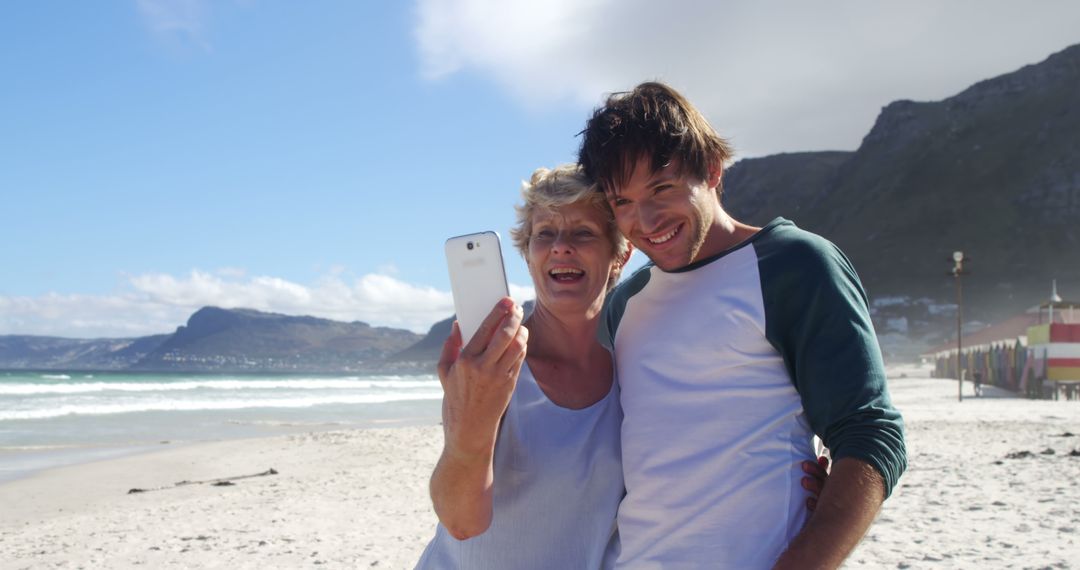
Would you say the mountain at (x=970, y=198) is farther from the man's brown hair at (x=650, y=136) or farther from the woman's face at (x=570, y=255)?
the man's brown hair at (x=650, y=136)

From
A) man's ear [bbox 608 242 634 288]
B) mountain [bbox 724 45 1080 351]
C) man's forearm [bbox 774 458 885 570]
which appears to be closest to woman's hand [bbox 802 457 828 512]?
man's forearm [bbox 774 458 885 570]

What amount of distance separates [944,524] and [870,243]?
107m

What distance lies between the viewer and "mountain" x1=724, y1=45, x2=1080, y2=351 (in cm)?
8869

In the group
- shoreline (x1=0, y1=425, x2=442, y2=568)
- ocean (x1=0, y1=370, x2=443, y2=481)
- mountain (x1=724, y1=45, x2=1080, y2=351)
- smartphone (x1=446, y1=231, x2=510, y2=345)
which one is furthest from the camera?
mountain (x1=724, y1=45, x2=1080, y2=351)

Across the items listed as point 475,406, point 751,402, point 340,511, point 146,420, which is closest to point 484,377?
point 475,406

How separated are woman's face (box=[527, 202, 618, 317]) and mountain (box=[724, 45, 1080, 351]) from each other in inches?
3509

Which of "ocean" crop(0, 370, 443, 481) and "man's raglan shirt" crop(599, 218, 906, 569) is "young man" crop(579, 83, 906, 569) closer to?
"man's raglan shirt" crop(599, 218, 906, 569)

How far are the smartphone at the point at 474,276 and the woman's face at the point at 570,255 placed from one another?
318 mm

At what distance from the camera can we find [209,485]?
1029cm

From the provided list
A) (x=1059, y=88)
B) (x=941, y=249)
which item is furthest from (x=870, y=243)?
(x=1059, y=88)

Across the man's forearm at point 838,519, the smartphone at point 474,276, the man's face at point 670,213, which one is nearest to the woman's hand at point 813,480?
the man's forearm at point 838,519

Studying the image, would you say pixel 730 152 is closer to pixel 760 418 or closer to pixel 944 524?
pixel 760 418

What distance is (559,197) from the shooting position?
214 cm

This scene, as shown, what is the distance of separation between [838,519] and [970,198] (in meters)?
113
